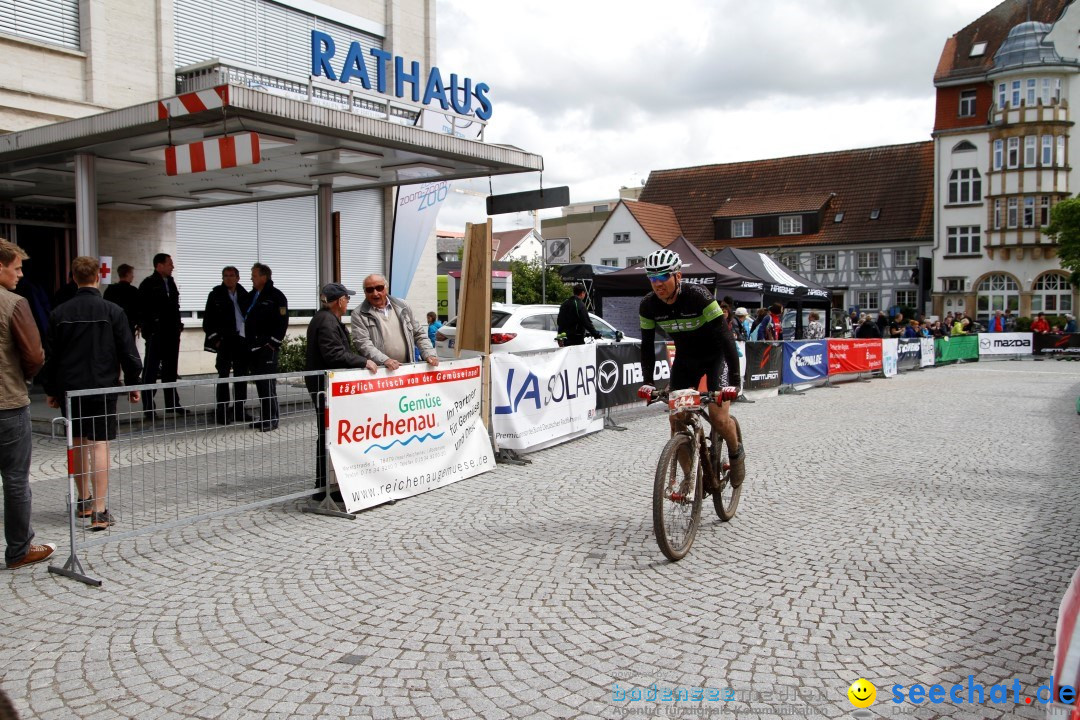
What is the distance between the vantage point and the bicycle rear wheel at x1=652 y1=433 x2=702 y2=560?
5227 millimetres

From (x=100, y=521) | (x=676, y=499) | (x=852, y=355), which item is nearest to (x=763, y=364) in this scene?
(x=852, y=355)

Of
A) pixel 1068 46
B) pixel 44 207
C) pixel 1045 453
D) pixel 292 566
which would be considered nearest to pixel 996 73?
pixel 1068 46

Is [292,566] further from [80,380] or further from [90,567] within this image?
[80,380]

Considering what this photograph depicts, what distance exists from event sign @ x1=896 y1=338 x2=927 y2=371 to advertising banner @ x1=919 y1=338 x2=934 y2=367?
0.63 feet

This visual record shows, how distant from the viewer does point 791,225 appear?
184ft

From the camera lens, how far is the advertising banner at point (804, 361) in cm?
1700

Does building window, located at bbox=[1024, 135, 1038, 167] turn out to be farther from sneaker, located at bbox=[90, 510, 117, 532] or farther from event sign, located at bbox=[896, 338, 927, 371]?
sneaker, located at bbox=[90, 510, 117, 532]

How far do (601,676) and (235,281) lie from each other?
8.39 metres

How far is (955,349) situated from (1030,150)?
85.4ft

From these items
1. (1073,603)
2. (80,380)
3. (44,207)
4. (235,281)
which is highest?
(44,207)

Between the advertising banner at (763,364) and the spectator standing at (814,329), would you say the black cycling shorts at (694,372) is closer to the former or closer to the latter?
the advertising banner at (763,364)

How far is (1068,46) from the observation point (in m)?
47.2

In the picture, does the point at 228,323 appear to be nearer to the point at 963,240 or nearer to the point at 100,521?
the point at 100,521

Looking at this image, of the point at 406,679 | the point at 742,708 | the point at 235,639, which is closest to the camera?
the point at 742,708
